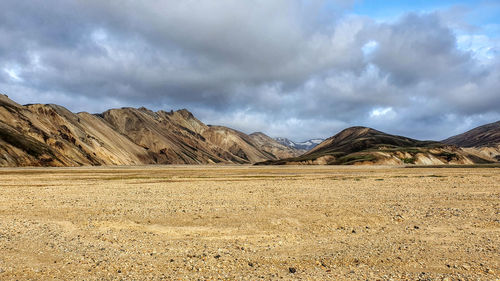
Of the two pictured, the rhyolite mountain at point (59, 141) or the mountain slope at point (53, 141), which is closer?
the mountain slope at point (53, 141)

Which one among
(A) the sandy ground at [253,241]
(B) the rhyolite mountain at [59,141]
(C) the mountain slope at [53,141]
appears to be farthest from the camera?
(B) the rhyolite mountain at [59,141]

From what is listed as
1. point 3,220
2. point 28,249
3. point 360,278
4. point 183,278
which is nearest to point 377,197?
point 360,278

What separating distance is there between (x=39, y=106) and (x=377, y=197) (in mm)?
146946

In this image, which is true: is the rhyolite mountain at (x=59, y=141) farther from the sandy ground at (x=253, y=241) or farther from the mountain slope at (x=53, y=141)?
the sandy ground at (x=253, y=241)

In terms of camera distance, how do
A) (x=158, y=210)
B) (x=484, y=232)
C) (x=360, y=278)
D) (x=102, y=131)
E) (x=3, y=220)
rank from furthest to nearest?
(x=102, y=131)
(x=158, y=210)
(x=3, y=220)
(x=484, y=232)
(x=360, y=278)

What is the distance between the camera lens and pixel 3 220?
16281mm

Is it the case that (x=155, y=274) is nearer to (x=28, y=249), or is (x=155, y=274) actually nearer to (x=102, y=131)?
(x=28, y=249)

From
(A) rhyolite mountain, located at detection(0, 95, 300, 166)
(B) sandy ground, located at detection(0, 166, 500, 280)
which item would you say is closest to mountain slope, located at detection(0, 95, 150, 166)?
(A) rhyolite mountain, located at detection(0, 95, 300, 166)

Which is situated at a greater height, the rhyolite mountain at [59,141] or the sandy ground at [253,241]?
the rhyolite mountain at [59,141]

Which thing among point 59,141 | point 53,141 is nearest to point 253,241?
point 53,141

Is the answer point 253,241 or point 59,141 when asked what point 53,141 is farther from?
point 253,241

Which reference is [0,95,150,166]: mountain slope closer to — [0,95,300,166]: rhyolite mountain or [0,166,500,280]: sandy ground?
[0,95,300,166]: rhyolite mountain

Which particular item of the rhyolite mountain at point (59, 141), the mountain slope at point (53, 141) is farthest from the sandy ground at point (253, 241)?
the rhyolite mountain at point (59, 141)

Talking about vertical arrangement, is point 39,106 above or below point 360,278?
above
